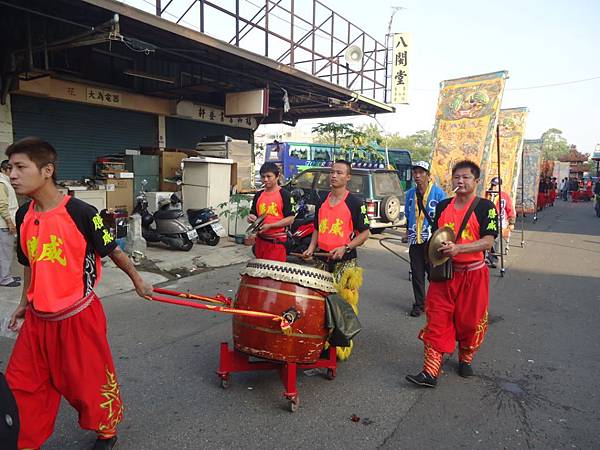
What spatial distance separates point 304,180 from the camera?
11.0 metres

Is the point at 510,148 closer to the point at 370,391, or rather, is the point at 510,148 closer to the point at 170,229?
the point at 170,229

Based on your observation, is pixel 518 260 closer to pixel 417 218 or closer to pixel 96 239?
pixel 417 218

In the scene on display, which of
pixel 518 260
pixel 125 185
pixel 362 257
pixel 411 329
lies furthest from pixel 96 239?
pixel 518 260

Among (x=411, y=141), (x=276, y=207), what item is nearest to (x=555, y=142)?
(x=411, y=141)

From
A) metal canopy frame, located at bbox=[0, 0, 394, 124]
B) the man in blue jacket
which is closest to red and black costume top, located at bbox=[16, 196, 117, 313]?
the man in blue jacket

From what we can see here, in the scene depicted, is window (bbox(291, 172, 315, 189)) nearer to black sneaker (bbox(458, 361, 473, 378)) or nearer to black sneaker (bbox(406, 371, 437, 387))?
black sneaker (bbox(458, 361, 473, 378))

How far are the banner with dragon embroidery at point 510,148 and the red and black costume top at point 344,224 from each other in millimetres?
6945

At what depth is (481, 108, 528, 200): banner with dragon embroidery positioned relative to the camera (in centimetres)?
989

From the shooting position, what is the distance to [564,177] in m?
34.7

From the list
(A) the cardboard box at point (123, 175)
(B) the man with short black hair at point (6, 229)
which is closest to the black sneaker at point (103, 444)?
(B) the man with short black hair at point (6, 229)

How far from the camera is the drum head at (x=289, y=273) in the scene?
2.99 meters

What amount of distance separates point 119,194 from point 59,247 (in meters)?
7.73

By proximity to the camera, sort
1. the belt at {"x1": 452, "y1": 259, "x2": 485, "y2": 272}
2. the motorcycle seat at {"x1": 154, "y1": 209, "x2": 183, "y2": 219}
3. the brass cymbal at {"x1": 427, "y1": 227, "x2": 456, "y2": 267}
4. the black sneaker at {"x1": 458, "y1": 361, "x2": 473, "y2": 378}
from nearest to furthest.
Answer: the brass cymbal at {"x1": 427, "y1": 227, "x2": 456, "y2": 267}, the belt at {"x1": 452, "y1": 259, "x2": 485, "y2": 272}, the black sneaker at {"x1": 458, "y1": 361, "x2": 473, "y2": 378}, the motorcycle seat at {"x1": 154, "y1": 209, "x2": 183, "y2": 219}

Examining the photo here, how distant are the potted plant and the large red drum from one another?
6.24m
